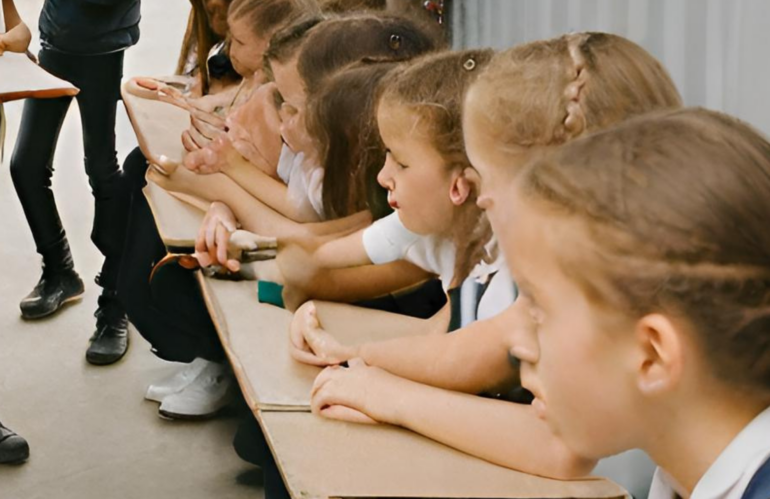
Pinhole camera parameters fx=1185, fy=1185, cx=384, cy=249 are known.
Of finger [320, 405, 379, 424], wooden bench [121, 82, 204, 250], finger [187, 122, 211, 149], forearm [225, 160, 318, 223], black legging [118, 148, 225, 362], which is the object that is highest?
finger [320, 405, 379, 424]

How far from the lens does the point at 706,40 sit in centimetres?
193

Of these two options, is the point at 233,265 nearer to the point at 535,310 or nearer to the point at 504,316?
the point at 504,316

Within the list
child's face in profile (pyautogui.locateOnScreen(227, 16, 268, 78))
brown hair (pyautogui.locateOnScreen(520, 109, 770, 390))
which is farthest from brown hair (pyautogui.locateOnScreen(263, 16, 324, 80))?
brown hair (pyautogui.locateOnScreen(520, 109, 770, 390))

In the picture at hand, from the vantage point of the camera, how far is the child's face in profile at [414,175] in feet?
5.38

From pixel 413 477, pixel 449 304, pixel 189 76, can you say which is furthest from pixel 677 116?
pixel 189 76

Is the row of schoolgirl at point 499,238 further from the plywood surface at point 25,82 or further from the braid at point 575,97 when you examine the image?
the plywood surface at point 25,82

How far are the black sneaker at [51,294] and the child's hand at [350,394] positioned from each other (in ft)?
7.73

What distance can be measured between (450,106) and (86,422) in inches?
69.9

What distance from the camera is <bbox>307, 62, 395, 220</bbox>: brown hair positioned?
6.44ft

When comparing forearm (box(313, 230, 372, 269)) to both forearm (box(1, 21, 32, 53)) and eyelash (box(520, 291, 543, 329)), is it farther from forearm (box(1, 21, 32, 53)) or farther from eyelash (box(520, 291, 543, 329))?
forearm (box(1, 21, 32, 53))

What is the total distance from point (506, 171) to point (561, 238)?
487mm

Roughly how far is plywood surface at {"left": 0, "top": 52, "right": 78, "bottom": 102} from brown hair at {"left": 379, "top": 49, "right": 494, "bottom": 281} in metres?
1.23

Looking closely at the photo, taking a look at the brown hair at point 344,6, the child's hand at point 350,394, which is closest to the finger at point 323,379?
the child's hand at point 350,394

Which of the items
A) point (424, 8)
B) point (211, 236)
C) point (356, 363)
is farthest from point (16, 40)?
point (356, 363)
